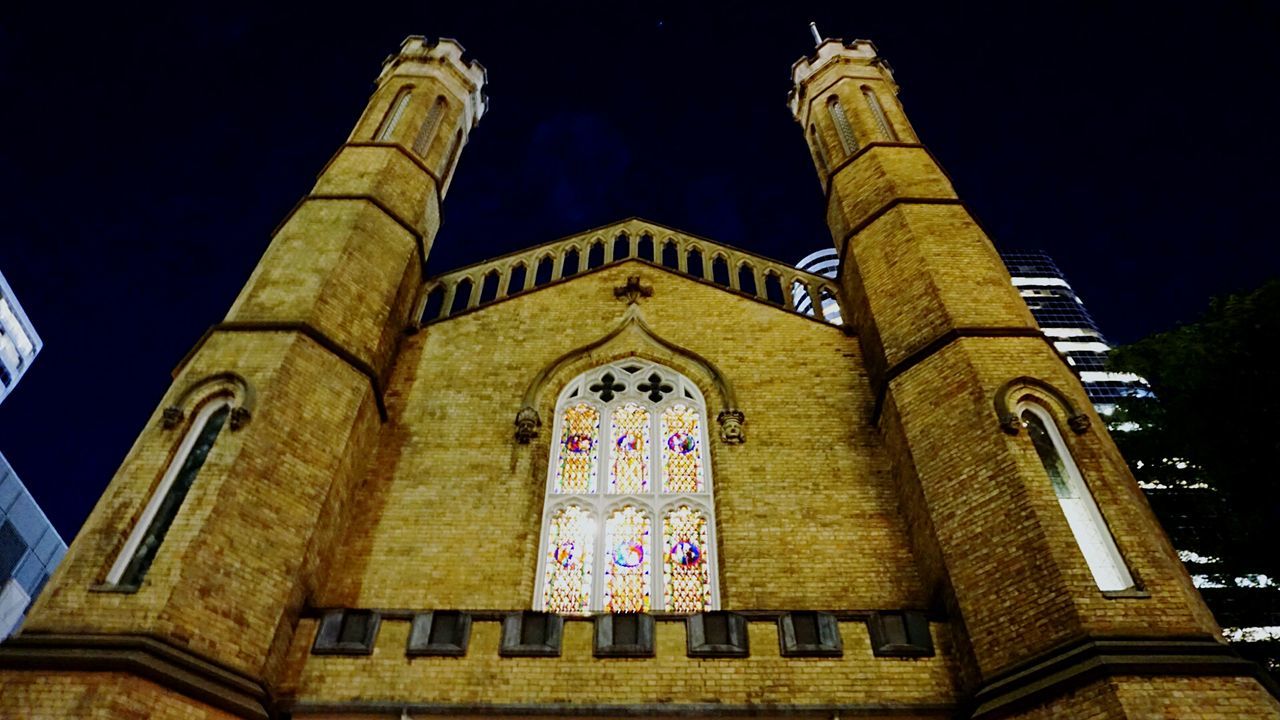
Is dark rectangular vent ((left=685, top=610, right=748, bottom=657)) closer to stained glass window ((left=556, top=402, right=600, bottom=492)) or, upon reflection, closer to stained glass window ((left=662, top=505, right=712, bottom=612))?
stained glass window ((left=662, top=505, right=712, bottom=612))

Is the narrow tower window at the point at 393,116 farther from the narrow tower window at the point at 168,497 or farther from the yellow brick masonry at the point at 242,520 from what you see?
the narrow tower window at the point at 168,497

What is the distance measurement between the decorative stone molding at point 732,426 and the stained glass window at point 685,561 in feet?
3.58

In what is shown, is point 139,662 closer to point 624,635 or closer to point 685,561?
point 624,635

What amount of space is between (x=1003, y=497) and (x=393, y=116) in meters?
12.3

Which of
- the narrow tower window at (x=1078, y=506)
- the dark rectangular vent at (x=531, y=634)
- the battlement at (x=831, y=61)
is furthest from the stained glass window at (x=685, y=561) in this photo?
the battlement at (x=831, y=61)

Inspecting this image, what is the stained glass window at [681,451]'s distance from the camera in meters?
10.8

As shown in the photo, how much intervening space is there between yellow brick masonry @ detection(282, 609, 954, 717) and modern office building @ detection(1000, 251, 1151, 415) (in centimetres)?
5609

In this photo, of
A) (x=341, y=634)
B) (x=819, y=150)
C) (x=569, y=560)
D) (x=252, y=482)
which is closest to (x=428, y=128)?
(x=819, y=150)

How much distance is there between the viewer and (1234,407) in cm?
1091

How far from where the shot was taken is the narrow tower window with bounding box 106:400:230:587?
793 cm

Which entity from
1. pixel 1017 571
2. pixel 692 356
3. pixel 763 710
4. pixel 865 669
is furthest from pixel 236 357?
pixel 1017 571

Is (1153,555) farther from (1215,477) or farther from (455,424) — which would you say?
(455,424)

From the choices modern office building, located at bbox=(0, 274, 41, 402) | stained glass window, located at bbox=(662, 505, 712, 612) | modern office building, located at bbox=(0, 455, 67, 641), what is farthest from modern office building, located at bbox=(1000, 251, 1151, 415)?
modern office building, located at bbox=(0, 274, 41, 402)

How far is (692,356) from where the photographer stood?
1234cm
